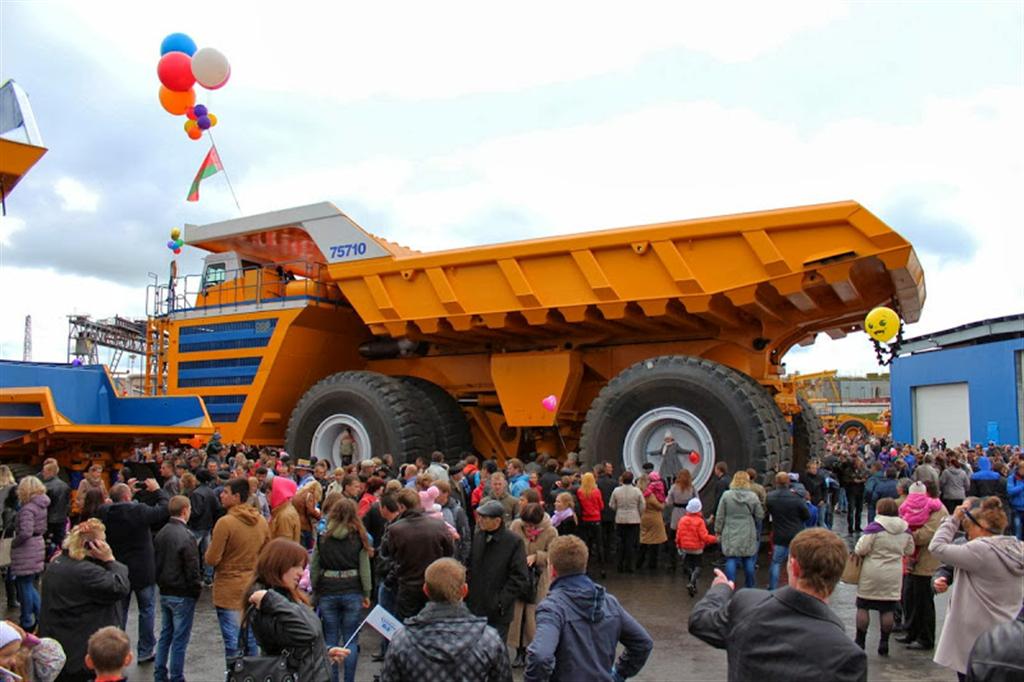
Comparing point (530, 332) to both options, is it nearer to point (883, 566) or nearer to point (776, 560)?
point (776, 560)

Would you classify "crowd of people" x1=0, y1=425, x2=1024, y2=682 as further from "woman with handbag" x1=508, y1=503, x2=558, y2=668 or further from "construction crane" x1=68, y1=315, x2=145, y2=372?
"construction crane" x1=68, y1=315, x2=145, y2=372

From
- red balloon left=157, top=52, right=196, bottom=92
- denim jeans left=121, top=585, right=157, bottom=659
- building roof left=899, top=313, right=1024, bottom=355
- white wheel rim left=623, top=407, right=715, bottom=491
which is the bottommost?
denim jeans left=121, top=585, right=157, bottom=659

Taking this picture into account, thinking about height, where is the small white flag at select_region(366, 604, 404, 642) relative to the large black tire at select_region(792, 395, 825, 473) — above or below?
below

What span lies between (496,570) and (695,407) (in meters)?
5.24

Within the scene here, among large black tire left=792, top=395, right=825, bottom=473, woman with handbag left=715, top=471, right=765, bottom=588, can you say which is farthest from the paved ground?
large black tire left=792, top=395, right=825, bottom=473

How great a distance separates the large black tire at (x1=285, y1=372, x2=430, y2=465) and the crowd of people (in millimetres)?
1835

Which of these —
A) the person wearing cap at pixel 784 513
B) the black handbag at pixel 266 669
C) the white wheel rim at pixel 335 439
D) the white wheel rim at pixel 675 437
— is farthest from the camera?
the white wheel rim at pixel 335 439

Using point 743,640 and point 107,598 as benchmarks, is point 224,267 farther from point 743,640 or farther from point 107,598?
point 743,640

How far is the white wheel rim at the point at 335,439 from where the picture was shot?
42.3ft

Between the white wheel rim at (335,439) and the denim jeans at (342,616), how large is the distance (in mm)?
7155

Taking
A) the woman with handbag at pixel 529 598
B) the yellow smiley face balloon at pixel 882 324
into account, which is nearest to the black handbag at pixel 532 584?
the woman with handbag at pixel 529 598

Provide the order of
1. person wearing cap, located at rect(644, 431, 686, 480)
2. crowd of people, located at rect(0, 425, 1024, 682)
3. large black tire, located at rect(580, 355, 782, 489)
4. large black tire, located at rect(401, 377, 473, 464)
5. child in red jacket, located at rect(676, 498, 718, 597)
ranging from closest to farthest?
crowd of people, located at rect(0, 425, 1024, 682), child in red jacket, located at rect(676, 498, 718, 597), large black tire, located at rect(580, 355, 782, 489), person wearing cap, located at rect(644, 431, 686, 480), large black tire, located at rect(401, 377, 473, 464)

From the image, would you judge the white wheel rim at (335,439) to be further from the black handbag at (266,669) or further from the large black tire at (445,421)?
the black handbag at (266,669)

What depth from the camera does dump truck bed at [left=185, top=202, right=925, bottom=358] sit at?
32.6ft
